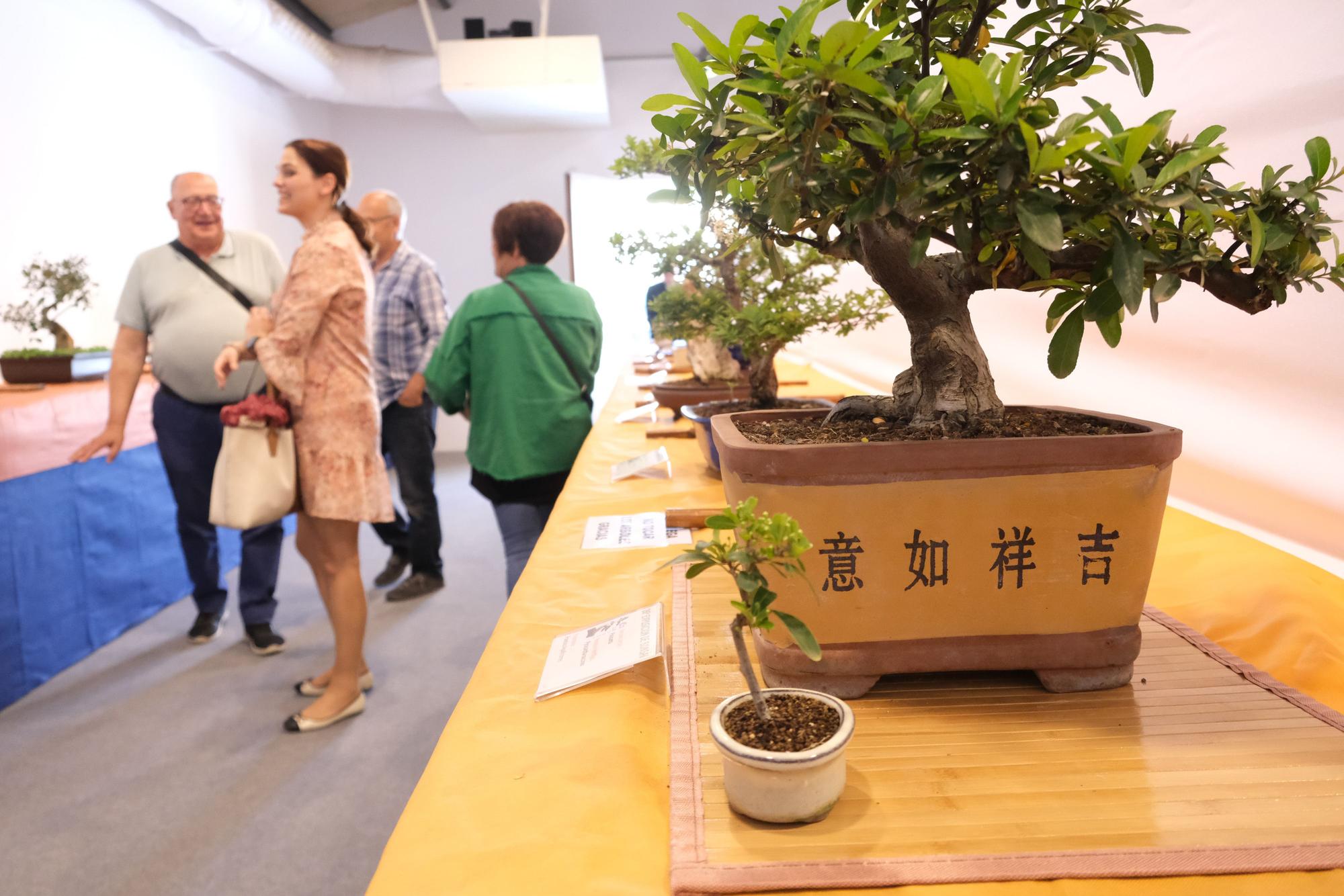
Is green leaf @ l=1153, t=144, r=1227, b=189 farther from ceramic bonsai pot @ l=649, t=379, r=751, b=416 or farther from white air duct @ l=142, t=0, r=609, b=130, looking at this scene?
white air duct @ l=142, t=0, r=609, b=130

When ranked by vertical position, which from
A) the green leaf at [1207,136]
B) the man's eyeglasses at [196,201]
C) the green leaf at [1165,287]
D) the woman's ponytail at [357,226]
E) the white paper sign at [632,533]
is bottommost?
the white paper sign at [632,533]

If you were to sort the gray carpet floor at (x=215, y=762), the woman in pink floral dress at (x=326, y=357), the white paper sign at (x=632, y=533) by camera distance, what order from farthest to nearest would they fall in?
the woman in pink floral dress at (x=326, y=357), the gray carpet floor at (x=215, y=762), the white paper sign at (x=632, y=533)

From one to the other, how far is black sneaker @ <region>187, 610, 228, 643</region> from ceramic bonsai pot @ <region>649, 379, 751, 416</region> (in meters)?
1.77

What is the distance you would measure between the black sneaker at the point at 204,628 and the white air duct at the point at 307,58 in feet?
9.06

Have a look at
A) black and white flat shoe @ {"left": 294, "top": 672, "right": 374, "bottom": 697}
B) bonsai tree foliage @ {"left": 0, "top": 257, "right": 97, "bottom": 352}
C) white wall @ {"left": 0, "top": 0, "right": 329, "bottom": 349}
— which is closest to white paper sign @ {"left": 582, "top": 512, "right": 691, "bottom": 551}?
black and white flat shoe @ {"left": 294, "top": 672, "right": 374, "bottom": 697}

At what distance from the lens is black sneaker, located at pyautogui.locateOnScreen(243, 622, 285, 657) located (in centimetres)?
262

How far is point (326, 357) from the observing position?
1765mm

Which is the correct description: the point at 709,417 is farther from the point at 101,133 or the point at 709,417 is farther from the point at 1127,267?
the point at 101,133

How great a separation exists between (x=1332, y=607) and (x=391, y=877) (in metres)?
0.94

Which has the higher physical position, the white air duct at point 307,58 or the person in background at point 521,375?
the white air duct at point 307,58

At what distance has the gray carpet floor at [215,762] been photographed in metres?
1.60

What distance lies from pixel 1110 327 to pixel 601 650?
52 centimetres

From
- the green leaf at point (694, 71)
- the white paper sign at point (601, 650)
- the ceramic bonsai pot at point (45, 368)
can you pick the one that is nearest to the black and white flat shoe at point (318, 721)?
the ceramic bonsai pot at point (45, 368)

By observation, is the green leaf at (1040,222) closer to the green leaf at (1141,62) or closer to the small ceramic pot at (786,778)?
the green leaf at (1141,62)
